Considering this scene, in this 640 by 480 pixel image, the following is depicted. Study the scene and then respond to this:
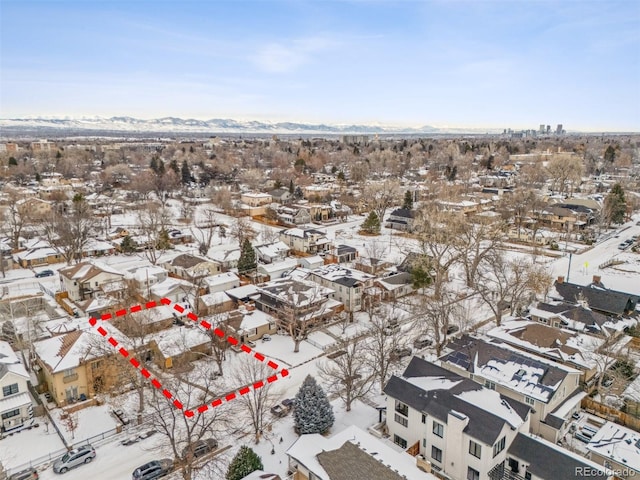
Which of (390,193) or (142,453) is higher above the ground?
(390,193)

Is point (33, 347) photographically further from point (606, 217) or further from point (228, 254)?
point (606, 217)

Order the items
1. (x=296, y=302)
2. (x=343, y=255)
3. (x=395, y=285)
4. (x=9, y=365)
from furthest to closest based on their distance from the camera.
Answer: (x=343, y=255)
(x=395, y=285)
(x=296, y=302)
(x=9, y=365)

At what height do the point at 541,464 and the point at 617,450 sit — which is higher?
the point at 541,464

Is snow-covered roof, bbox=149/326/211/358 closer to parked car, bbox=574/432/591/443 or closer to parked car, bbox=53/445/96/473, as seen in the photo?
parked car, bbox=53/445/96/473

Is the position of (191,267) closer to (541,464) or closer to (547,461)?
(541,464)

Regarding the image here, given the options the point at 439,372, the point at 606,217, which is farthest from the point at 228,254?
the point at 606,217

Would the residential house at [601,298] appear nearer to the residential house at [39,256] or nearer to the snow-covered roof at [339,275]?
the snow-covered roof at [339,275]

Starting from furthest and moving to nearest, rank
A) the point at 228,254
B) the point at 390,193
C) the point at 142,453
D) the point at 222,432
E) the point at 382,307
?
the point at 390,193
the point at 228,254
the point at 382,307
the point at 222,432
the point at 142,453

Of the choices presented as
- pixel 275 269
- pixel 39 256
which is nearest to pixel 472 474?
pixel 275 269
